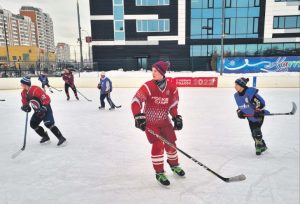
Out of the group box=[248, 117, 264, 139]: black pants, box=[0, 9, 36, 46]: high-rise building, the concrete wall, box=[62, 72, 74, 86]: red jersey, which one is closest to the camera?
box=[248, 117, 264, 139]: black pants

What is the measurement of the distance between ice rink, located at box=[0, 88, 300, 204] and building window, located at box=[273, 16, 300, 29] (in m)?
24.6

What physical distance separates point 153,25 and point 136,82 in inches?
513

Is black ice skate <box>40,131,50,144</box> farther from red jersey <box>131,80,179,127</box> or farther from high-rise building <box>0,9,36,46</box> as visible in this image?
high-rise building <box>0,9,36,46</box>

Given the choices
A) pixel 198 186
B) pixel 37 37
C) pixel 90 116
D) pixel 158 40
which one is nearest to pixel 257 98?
pixel 198 186

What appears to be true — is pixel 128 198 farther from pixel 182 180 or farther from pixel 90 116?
pixel 90 116

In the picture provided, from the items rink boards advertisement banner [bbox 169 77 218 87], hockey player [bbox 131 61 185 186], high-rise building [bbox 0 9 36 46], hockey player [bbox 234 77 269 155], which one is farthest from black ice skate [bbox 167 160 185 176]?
high-rise building [bbox 0 9 36 46]

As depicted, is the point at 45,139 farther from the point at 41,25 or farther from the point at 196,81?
the point at 41,25

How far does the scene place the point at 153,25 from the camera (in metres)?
25.5

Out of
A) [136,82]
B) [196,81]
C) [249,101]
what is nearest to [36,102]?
[249,101]

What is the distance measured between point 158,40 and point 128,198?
24.3m

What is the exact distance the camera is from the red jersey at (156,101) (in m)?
2.85

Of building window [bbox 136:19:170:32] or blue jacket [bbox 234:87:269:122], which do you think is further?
building window [bbox 136:19:170:32]

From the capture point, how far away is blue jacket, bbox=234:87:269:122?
12.2ft

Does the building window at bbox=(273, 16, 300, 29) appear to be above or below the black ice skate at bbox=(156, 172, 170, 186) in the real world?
above
